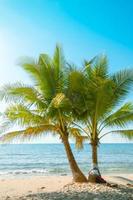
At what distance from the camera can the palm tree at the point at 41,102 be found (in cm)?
1270

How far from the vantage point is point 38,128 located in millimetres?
13109

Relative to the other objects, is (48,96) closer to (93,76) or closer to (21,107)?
(21,107)

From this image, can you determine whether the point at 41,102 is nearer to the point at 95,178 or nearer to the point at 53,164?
the point at 95,178

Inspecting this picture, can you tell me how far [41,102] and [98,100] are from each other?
2251 millimetres

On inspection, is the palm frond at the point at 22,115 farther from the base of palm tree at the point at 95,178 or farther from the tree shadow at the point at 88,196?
the tree shadow at the point at 88,196

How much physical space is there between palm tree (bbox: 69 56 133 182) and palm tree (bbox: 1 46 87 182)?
1.82 feet

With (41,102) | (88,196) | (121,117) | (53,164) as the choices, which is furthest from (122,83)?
(53,164)

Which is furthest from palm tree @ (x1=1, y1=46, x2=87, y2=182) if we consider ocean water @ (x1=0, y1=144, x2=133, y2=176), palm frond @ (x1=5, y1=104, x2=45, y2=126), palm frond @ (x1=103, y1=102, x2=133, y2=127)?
ocean water @ (x1=0, y1=144, x2=133, y2=176)

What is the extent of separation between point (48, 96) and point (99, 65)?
2.49 metres

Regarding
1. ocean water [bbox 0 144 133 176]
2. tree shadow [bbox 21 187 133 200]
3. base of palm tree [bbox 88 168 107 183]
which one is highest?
ocean water [bbox 0 144 133 176]

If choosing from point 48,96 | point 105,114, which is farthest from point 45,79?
point 105,114

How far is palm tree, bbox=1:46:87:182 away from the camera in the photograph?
12.7 m

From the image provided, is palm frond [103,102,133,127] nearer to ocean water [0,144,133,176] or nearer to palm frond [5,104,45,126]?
palm frond [5,104,45,126]

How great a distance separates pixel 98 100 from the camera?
12.6 m
